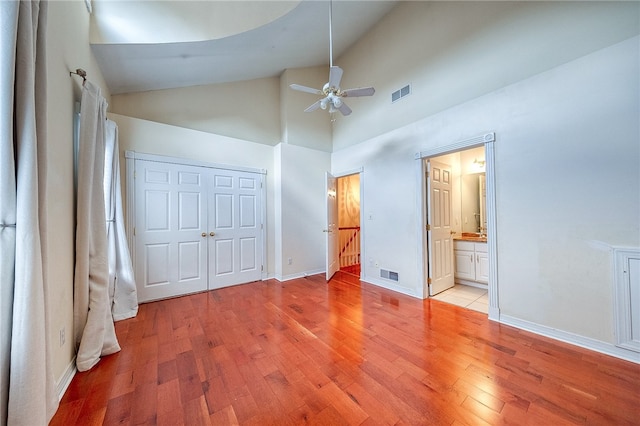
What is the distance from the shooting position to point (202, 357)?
6.68 feet

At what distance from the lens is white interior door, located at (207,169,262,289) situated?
12.8 feet

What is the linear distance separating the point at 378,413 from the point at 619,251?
2.49 m

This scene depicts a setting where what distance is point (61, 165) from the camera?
1734mm

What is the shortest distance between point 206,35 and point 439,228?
13.6ft

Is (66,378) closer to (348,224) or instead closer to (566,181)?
(566,181)

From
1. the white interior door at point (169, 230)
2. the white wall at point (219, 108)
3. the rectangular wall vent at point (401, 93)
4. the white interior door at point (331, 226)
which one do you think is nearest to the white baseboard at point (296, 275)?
the white interior door at point (331, 226)

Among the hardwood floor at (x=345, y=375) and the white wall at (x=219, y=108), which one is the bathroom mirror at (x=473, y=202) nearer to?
the hardwood floor at (x=345, y=375)

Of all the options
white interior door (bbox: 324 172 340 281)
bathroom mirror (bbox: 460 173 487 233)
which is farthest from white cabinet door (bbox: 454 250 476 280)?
white interior door (bbox: 324 172 340 281)

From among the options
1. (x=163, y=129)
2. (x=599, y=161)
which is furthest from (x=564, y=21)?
(x=163, y=129)

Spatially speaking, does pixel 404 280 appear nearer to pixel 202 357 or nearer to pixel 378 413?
pixel 378 413

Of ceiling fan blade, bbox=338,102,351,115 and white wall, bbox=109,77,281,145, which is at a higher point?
white wall, bbox=109,77,281,145

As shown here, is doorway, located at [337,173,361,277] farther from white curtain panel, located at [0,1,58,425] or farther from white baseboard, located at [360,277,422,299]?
white curtain panel, located at [0,1,58,425]

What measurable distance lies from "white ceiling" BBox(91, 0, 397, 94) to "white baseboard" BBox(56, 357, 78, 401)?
304 cm

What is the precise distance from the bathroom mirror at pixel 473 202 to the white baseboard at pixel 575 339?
222 centimetres
